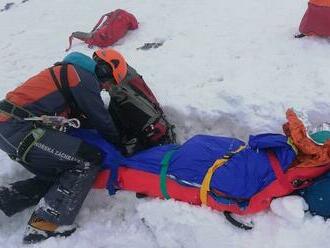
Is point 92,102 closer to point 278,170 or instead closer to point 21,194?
point 21,194

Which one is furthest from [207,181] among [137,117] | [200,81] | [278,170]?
[200,81]

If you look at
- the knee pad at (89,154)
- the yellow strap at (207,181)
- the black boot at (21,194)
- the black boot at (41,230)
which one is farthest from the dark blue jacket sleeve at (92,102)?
the yellow strap at (207,181)

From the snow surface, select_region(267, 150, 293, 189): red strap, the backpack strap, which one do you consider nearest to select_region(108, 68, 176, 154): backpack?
the snow surface

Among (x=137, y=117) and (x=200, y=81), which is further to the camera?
(x=200, y=81)

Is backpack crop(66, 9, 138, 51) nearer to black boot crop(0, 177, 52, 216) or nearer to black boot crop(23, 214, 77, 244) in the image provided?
black boot crop(0, 177, 52, 216)

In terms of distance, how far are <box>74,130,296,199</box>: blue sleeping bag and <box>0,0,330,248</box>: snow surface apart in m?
0.27

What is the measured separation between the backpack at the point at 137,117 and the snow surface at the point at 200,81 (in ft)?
1.13

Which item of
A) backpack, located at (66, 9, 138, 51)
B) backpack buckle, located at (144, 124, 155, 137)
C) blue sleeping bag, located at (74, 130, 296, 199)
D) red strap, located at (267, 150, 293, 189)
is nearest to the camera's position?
red strap, located at (267, 150, 293, 189)

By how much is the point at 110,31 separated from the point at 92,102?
3.33 m

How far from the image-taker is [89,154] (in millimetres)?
4785

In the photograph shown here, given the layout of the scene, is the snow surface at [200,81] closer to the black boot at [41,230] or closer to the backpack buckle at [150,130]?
the black boot at [41,230]

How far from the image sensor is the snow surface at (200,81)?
14.1ft

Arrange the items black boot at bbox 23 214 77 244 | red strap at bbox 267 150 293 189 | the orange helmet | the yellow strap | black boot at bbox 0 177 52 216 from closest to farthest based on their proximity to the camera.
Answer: red strap at bbox 267 150 293 189
the yellow strap
black boot at bbox 23 214 77 244
black boot at bbox 0 177 52 216
the orange helmet

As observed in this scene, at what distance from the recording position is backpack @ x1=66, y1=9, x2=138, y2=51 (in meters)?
8.00
